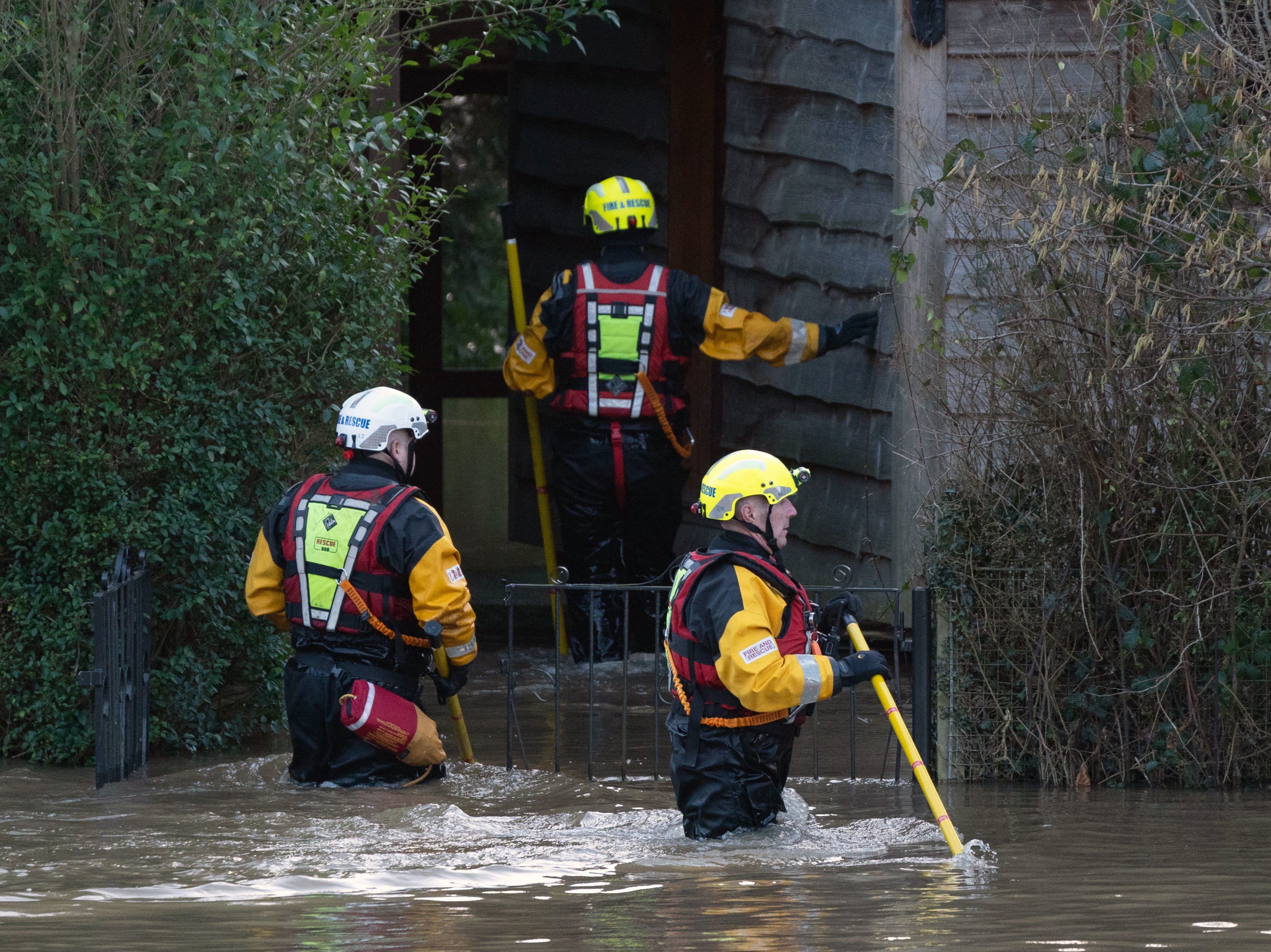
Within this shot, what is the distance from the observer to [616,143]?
11.7 meters

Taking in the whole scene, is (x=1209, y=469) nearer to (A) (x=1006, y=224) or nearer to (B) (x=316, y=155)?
(A) (x=1006, y=224)

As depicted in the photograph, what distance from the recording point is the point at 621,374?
376 inches

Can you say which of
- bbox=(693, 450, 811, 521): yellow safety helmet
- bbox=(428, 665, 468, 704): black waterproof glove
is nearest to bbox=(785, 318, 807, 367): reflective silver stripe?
bbox=(428, 665, 468, 704): black waterproof glove

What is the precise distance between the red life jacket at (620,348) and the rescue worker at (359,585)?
258 cm

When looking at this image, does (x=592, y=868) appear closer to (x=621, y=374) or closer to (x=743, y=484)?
(x=743, y=484)

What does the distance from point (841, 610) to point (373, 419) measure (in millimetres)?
1903

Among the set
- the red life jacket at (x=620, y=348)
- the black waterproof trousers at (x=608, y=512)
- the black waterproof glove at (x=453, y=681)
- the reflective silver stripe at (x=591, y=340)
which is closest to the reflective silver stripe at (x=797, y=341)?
the red life jacket at (x=620, y=348)

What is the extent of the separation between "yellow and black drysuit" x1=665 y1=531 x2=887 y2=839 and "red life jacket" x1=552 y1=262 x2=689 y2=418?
11.9 ft

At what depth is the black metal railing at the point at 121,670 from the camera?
675cm

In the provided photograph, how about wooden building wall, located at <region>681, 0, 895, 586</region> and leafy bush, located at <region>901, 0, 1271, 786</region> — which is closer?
leafy bush, located at <region>901, 0, 1271, 786</region>

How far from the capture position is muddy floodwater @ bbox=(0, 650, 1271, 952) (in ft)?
15.3

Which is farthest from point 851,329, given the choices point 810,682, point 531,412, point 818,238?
point 810,682

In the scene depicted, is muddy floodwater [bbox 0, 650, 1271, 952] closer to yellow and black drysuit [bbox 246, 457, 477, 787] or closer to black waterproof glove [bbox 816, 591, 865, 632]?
yellow and black drysuit [bbox 246, 457, 477, 787]

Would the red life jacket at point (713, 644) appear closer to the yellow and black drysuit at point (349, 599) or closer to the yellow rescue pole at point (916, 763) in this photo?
the yellow rescue pole at point (916, 763)
